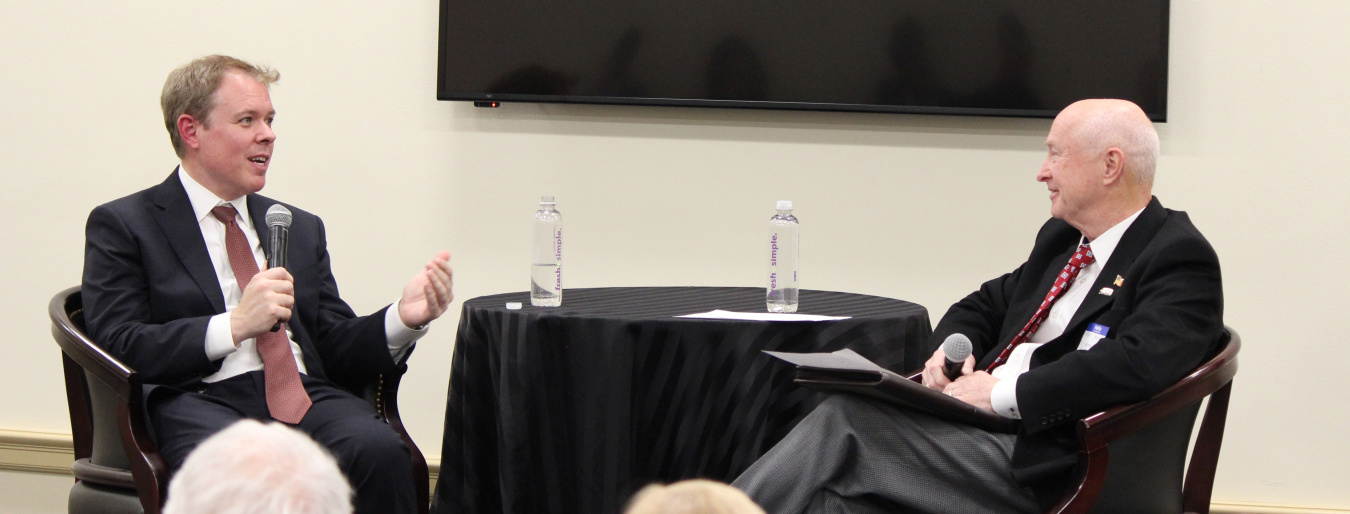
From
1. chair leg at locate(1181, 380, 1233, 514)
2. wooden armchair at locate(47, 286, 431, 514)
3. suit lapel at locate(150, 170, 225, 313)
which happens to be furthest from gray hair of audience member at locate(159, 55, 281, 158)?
chair leg at locate(1181, 380, 1233, 514)

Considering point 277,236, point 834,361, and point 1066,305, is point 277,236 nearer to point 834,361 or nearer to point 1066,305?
point 834,361

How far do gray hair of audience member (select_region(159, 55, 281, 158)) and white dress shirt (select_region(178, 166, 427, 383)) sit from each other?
125 mm

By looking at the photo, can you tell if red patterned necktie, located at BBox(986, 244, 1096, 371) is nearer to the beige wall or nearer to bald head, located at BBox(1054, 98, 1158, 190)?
bald head, located at BBox(1054, 98, 1158, 190)

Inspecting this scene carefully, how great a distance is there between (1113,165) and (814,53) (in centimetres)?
138

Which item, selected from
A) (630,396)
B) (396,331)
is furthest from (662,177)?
(630,396)

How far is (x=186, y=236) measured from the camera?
269 centimetres

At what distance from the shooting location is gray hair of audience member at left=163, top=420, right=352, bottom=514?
1.12 meters

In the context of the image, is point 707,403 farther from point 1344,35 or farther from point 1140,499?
point 1344,35

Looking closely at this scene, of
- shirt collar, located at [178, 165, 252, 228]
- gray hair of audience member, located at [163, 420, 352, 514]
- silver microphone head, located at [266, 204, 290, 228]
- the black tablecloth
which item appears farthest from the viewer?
shirt collar, located at [178, 165, 252, 228]

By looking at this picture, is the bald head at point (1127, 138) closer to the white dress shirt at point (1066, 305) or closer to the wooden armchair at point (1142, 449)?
the white dress shirt at point (1066, 305)

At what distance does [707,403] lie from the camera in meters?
2.50

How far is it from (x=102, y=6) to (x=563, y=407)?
2600mm

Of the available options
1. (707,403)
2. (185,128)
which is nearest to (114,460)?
(185,128)

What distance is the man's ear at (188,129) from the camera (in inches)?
109
